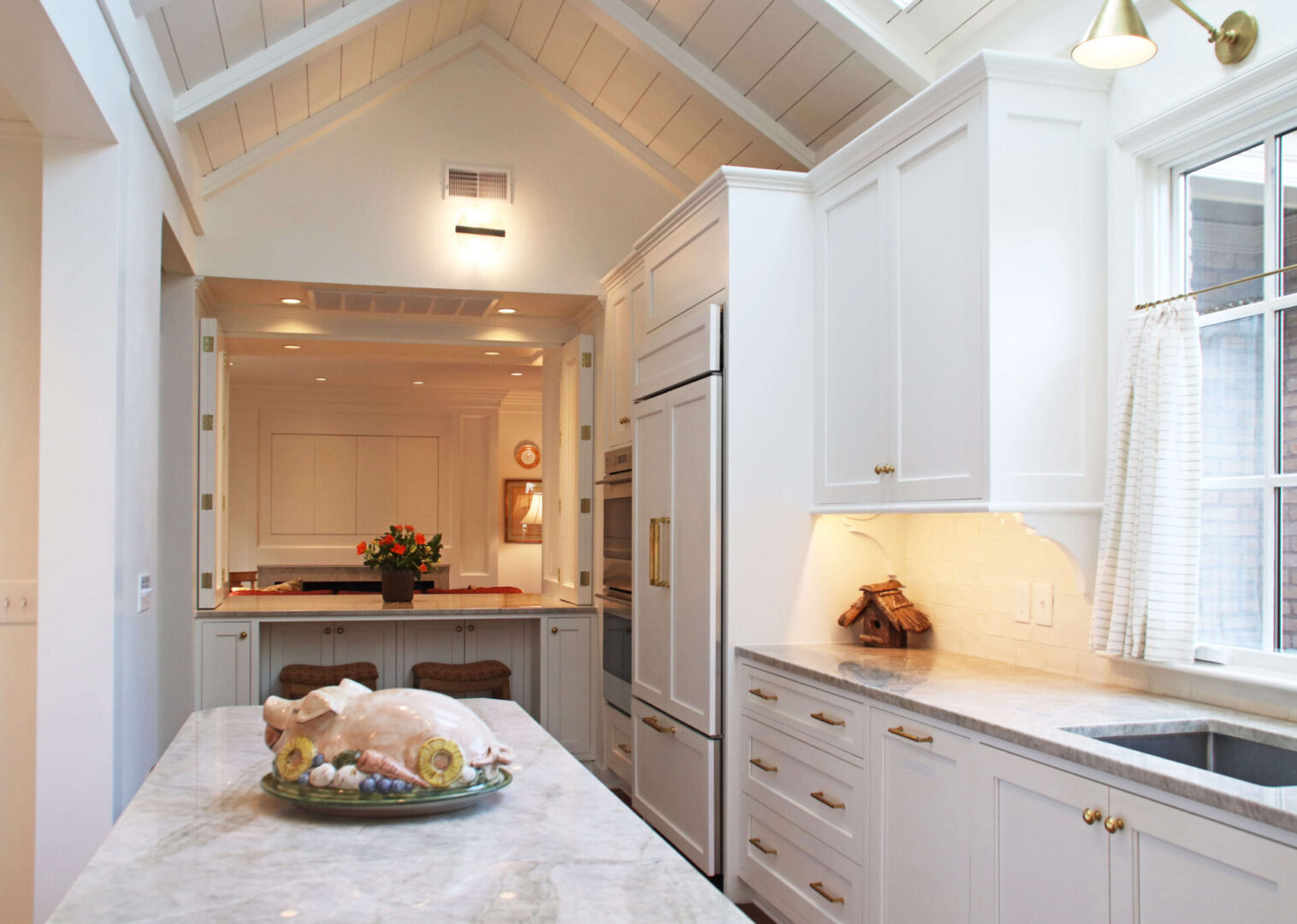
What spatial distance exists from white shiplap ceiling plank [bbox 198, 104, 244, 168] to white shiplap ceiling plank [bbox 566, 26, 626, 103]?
147cm

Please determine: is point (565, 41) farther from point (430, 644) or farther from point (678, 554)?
point (430, 644)

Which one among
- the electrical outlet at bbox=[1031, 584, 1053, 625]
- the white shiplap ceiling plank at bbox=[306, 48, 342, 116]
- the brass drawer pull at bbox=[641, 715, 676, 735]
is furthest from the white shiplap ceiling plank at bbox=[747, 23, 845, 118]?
the brass drawer pull at bbox=[641, 715, 676, 735]

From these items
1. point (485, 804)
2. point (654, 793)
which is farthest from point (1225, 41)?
point (654, 793)

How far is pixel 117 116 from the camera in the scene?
9.42ft

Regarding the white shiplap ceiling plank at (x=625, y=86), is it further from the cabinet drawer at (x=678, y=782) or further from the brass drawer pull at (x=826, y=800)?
the brass drawer pull at (x=826, y=800)

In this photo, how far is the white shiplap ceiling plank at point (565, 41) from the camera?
4.40m

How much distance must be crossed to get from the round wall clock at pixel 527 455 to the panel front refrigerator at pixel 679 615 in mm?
6224

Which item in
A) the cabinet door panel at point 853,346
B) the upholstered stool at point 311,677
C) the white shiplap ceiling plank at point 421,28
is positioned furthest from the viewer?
the upholstered stool at point 311,677

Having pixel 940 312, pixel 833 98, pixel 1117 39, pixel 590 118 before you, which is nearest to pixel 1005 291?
pixel 940 312

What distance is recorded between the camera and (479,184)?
495 cm

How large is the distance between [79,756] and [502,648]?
9.71ft

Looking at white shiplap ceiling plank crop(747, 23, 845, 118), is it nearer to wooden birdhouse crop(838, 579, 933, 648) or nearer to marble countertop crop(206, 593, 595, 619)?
wooden birdhouse crop(838, 579, 933, 648)

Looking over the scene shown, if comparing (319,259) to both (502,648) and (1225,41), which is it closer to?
(502,648)

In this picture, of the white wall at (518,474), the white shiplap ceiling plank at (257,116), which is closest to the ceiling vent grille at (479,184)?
the white shiplap ceiling plank at (257,116)
